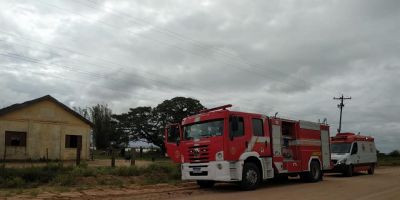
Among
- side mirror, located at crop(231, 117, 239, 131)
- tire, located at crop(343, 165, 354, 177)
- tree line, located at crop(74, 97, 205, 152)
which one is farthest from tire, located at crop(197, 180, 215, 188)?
tree line, located at crop(74, 97, 205, 152)

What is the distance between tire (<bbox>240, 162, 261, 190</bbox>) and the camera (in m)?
17.1

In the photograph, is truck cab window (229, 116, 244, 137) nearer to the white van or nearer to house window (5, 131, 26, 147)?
the white van

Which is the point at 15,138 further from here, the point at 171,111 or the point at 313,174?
the point at 171,111

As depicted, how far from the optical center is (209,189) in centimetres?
1767

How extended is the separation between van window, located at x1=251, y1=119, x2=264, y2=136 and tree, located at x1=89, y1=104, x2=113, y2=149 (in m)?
49.3

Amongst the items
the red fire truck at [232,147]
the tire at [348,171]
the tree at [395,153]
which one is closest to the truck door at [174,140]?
the red fire truck at [232,147]

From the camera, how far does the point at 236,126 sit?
54.6 ft

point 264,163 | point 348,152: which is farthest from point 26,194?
point 348,152

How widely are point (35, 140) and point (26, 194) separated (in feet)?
67.2

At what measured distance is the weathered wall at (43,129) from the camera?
32719 millimetres

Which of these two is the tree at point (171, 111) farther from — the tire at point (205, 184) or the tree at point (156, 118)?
the tire at point (205, 184)

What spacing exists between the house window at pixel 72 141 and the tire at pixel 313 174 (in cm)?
2015

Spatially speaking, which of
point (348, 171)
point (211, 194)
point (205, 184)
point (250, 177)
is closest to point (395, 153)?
point (348, 171)

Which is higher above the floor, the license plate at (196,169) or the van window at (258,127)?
the van window at (258,127)
